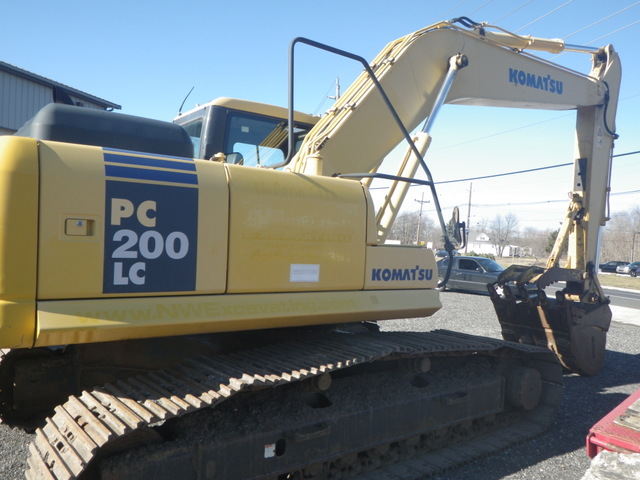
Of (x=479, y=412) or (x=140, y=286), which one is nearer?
(x=140, y=286)

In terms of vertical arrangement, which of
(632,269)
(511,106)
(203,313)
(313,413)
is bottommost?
(632,269)

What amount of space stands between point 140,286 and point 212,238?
0.47 meters

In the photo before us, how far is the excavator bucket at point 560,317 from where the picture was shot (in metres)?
6.59

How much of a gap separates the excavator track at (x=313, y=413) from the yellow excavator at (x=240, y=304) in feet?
0.05

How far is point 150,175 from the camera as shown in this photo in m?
2.91

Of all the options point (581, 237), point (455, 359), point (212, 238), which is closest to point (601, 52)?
point (581, 237)

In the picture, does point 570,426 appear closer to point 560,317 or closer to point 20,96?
point 560,317

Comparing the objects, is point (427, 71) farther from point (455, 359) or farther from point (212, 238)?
point (212, 238)

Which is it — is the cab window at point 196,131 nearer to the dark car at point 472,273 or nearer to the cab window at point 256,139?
the cab window at point 256,139

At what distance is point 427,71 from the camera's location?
5.11m

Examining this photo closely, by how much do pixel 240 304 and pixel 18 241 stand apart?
1.20m

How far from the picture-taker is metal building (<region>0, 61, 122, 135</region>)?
60.4 ft

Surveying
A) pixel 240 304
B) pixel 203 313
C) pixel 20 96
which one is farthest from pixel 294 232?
pixel 20 96

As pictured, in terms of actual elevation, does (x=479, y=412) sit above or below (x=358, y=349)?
below
